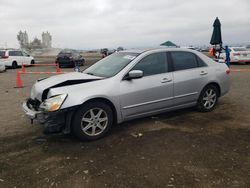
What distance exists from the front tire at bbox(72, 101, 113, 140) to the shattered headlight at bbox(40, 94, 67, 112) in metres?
0.34

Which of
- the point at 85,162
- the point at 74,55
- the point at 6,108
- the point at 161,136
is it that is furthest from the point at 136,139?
the point at 74,55

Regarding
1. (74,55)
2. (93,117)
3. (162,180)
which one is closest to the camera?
(162,180)

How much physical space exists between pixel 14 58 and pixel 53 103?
19.7m

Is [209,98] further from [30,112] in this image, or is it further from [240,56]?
[240,56]

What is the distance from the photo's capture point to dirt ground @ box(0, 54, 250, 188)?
3209mm

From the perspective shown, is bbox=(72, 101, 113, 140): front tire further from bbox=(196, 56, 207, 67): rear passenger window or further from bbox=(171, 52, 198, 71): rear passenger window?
bbox=(196, 56, 207, 67): rear passenger window

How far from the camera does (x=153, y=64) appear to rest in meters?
5.21

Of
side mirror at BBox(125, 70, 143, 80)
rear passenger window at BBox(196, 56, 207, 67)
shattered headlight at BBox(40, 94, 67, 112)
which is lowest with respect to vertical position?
shattered headlight at BBox(40, 94, 67, 112)

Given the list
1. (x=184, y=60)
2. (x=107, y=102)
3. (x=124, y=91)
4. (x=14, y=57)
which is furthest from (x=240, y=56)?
(x=14, y=57)

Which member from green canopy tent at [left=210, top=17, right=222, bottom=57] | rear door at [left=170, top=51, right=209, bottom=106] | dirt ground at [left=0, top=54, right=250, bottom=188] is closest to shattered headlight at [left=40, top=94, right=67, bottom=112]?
Answer: dirt ground at [left=0, top=54, right=250, bottom=188]

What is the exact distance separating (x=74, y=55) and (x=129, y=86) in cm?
1828

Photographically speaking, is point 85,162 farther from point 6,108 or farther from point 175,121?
point 6,108

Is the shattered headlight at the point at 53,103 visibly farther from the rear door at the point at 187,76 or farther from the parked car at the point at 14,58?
the parked car at the point at 14,58

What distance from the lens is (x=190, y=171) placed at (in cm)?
338
